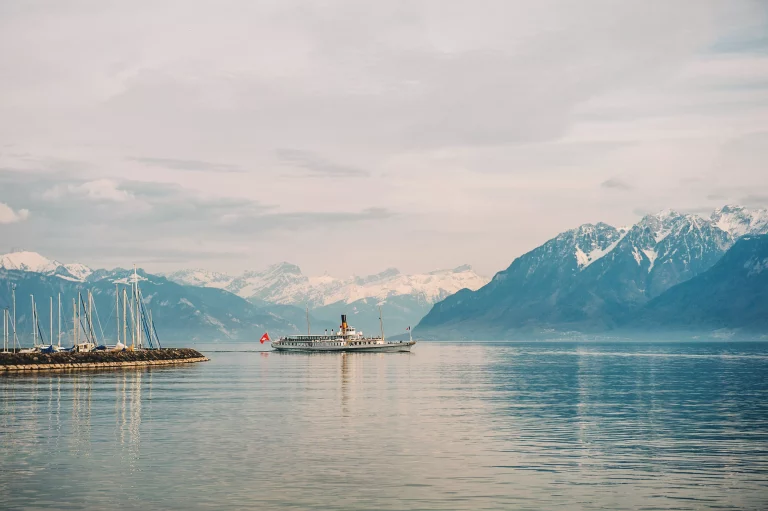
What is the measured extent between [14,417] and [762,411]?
71.3 metres

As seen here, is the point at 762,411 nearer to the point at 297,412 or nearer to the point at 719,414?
the point at 719,414

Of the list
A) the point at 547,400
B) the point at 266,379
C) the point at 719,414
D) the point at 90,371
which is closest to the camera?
the point at 719,414

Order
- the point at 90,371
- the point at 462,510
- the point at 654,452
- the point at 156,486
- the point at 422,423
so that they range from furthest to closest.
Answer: the point at 90,371
the point at 422,423
the point at 654,452
the point at 156,486
the point at 462,510

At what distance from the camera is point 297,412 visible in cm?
9631

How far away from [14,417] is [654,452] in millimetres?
56875

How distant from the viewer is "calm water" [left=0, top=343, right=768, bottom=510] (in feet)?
163

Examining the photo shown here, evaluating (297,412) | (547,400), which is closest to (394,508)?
(297,412)

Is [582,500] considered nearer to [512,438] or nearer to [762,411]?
[512,438]

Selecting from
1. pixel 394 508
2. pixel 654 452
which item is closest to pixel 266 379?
pixel 654 452

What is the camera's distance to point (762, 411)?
96.4 metres

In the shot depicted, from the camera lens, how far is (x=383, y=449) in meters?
67.3

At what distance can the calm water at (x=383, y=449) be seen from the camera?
49.7 meters

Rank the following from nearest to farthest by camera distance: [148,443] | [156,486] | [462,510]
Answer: [462,510] < [156,486] < [148,443]

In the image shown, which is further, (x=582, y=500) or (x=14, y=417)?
(x=14, y=417)
